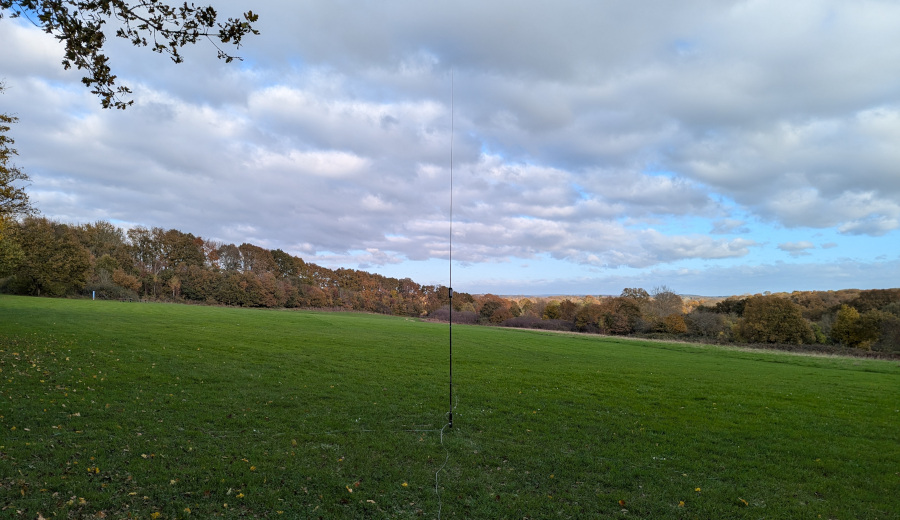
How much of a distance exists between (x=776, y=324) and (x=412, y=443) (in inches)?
2349

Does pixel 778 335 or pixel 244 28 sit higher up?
pixel 244 28

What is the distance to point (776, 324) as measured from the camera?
52.4m

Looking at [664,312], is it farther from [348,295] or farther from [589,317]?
[348,295]

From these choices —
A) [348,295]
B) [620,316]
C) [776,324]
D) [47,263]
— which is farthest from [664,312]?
[47,263]

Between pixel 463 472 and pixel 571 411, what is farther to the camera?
pixel 571 411

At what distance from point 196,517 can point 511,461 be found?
5010 millimetres

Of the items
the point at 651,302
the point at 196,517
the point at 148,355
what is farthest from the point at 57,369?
the point at 651,302

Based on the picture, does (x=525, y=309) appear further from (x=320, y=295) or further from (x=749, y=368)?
(x=749, y=368)

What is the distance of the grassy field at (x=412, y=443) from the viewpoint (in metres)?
6.14

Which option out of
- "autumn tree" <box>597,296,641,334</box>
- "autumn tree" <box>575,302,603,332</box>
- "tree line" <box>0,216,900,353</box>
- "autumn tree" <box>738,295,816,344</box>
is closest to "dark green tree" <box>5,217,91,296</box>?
"tree line" <box>0,216,900,353</box>

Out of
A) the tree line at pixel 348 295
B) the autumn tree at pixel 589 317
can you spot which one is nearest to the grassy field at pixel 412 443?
the tree line at pixel 348 295

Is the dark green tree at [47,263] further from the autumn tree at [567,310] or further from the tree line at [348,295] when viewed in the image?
the autumn tree at [567,310]

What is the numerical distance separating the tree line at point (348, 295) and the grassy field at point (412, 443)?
34813mm

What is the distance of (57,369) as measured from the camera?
41.8 ft
